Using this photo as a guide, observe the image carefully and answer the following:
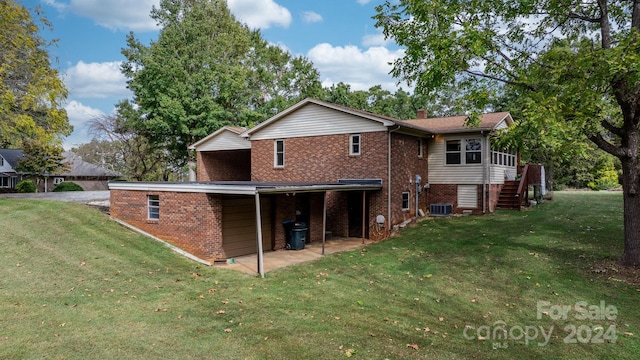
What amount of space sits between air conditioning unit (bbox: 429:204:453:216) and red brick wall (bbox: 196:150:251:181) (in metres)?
11.4

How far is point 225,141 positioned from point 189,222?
34.2ft

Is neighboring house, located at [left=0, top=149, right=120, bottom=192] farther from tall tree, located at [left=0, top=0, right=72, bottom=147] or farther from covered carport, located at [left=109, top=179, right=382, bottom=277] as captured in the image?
covered carport, located at [left=109, top=179, right=382, bottom=277]

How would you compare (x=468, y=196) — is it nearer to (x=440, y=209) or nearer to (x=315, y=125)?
(x=440, y=209)

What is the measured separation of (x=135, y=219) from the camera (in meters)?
Answer: 13.8

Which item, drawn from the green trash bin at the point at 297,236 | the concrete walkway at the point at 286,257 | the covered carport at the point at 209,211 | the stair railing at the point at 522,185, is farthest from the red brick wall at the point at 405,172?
the stair railing at the point at 522,185

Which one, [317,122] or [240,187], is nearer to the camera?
[240,187]

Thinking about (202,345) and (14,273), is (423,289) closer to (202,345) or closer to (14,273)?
(202,345)

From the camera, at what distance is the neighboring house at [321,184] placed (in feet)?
39.6

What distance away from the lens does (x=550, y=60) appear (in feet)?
34.8

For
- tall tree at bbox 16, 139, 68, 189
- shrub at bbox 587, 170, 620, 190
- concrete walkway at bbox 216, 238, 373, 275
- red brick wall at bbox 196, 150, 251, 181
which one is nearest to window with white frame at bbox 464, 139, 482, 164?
concrete walkway at bbox 216, 238, 373, 275

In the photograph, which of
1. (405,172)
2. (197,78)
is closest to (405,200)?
(405,172)

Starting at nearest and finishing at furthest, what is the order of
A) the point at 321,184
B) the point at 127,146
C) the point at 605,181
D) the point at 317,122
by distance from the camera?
the point at 321,184, the point at 317,122, the point at 127,146, the point at 605,181

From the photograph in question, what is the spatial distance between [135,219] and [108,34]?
20183mm

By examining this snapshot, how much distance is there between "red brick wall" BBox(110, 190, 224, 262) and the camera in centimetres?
1149
